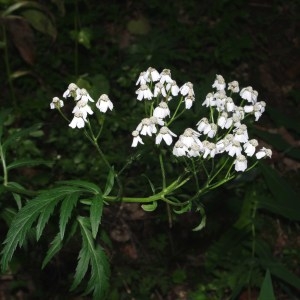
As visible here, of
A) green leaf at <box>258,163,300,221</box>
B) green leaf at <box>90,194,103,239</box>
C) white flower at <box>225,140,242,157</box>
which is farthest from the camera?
green leaf at <box>258,163,300,221</box>

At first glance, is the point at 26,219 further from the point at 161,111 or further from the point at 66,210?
the point at 161,111

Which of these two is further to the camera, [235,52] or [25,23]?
[235,52]

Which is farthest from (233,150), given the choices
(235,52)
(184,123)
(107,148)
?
(235,52)

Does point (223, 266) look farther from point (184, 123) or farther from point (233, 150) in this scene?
point (233, 150)

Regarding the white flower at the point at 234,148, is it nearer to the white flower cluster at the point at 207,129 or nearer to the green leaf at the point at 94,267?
the white flower cluster at the point at 207,129

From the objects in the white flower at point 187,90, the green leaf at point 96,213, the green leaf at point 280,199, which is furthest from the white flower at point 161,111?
the green leaf at point 280,199

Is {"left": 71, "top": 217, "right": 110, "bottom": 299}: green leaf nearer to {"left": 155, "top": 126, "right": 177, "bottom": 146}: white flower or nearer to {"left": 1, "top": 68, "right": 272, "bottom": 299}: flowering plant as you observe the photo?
{"left": 1, "top": 68, "right": 272, "bottom": 299}: flowering plant

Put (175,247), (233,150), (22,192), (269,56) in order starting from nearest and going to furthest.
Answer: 1. (233,150)
2. (22,192)
3. (175,247)
4. (269,56)

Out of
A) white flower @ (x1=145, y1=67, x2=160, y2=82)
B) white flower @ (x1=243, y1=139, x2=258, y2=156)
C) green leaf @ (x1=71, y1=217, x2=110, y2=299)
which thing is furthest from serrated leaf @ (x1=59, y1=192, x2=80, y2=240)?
white flower @ (x1=243, y1=139, x2=258, y2=156)
